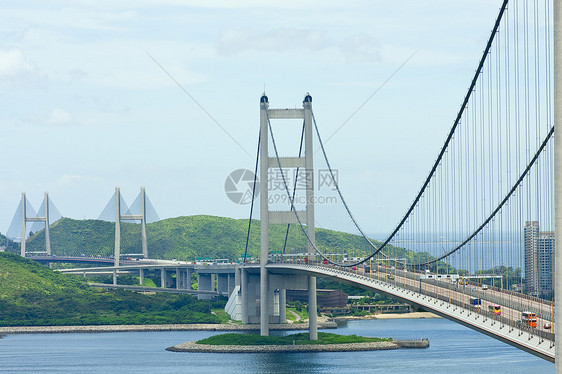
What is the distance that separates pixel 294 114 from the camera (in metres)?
67.6

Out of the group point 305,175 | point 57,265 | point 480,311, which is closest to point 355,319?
point 305,175

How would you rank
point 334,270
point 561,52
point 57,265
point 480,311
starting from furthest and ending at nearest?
point 57,265 < point 334,270 < point 480,311 < point 561,52

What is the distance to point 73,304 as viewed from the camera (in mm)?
83000

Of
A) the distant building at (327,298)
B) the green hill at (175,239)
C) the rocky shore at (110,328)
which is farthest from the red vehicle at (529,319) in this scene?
the green hill at (175,239)

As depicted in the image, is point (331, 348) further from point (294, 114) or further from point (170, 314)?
point (170, 314)

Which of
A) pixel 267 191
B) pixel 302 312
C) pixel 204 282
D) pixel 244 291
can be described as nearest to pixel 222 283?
pixel 204 282

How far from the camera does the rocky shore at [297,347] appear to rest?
61844 mm

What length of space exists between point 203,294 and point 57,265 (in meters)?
48.3

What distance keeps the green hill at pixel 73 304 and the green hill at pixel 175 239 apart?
5361 centimetres

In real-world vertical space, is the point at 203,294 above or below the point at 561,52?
below

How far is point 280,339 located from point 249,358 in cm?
508

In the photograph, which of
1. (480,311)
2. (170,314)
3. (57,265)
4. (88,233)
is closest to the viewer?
(480,311)

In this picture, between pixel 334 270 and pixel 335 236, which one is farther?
pixel 335 236

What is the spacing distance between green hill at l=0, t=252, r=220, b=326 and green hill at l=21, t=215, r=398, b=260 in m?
53.6
